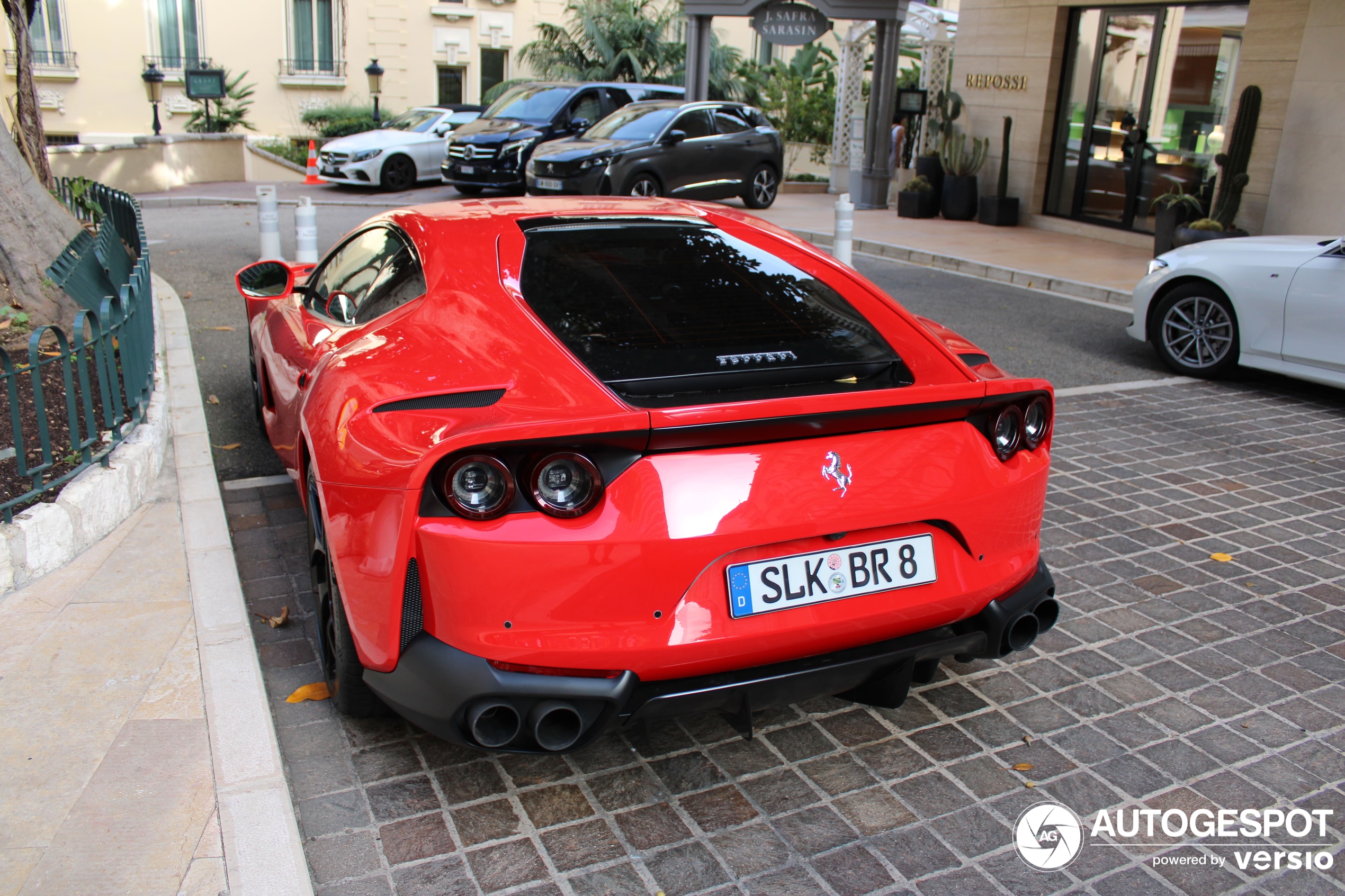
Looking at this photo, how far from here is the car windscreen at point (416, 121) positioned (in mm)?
20953

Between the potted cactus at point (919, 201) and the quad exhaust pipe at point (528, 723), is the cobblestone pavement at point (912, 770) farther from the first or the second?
the potted cactus at point (919, 201)

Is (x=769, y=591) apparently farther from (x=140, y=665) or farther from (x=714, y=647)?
(x=140, y=665)

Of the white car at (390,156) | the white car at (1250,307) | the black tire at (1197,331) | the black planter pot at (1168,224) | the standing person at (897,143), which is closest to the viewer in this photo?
the white car at (1250,307)

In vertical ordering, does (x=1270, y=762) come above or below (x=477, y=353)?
below

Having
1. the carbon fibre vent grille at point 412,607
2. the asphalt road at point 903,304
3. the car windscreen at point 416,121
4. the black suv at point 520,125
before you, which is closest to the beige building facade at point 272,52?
the car windscreen at point 416,121

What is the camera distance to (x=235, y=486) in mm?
5113

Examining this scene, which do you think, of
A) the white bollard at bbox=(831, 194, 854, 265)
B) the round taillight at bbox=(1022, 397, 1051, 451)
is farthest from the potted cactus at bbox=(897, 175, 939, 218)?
the round taillight at bbox=(1022, 397, 1051, 451)

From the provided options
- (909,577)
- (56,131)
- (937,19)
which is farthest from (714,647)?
(56,131)

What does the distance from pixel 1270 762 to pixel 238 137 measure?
2393 centimetres

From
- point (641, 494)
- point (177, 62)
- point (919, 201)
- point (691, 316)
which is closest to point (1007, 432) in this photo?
point (691, 316)

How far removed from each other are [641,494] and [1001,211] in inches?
615

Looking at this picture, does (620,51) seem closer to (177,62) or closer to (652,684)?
(177,62)

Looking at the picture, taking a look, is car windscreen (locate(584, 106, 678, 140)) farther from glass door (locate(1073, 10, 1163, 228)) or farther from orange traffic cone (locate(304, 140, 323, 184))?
glass door (locate(1073, 10, 1163, 228))

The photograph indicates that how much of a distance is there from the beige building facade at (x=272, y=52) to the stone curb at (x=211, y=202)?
938cm
